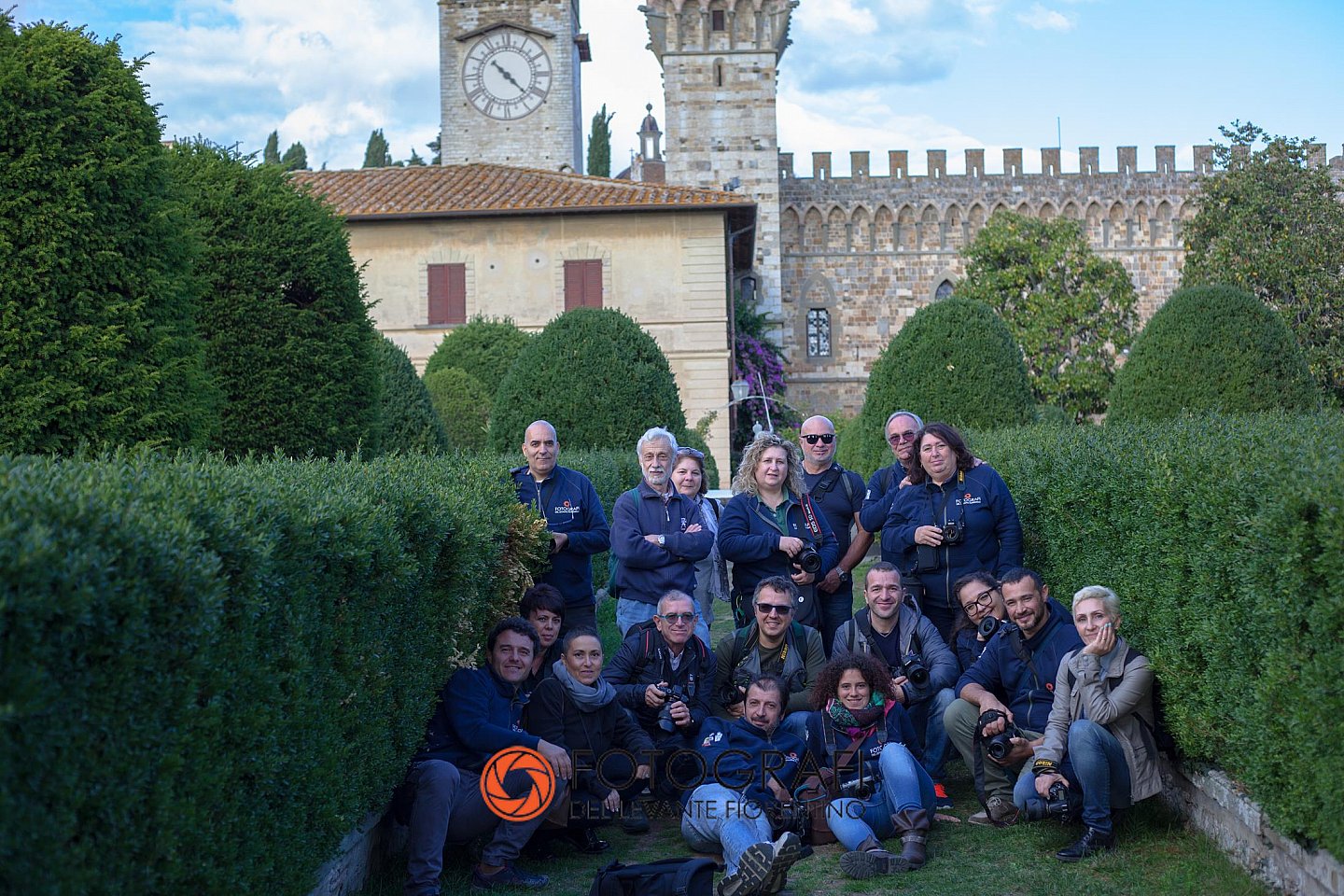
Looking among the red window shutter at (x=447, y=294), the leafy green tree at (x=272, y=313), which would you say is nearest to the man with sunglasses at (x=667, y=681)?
the leafy green tree at (x=272, y=313)

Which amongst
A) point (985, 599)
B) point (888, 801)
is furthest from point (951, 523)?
point (888, 801)

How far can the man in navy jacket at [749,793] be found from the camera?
4.90 meters

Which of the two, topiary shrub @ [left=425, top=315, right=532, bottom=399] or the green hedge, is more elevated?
topiary shrub @ [left=425, top=315, right=532, bottom=399]

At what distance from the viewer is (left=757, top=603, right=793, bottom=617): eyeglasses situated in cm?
639

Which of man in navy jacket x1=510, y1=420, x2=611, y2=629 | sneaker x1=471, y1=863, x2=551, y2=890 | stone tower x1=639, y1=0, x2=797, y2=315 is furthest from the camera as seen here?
stone tower x1=639, y1=0, x2=797, y2=315

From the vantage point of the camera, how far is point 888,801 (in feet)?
18.8

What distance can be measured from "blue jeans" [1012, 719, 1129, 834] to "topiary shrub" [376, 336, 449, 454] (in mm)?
10548

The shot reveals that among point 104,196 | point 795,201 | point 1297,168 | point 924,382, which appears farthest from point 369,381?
point 795,201

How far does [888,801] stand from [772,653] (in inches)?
42.5

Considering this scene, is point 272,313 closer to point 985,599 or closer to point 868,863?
point 985,599

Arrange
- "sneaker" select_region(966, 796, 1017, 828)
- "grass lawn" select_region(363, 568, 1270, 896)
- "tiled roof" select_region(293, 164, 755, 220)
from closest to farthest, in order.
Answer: "grass lawn" select_region(363, 568, 1270, 896), "sneaker" select_region(966, 796, 1017, 828), "tiled roof" select_region(293, 164, 755, 220)

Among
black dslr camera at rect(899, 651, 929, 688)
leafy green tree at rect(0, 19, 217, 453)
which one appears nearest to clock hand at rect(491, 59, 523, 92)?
leafy green tree at rect(0, 19, 217, 453)

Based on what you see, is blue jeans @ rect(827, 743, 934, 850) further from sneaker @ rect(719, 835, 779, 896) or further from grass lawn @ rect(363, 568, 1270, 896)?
sneaker @ rect(719, 835, 779, 896)

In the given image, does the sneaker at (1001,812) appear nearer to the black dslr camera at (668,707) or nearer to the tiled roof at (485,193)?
the black dslr camera at (668,707)
